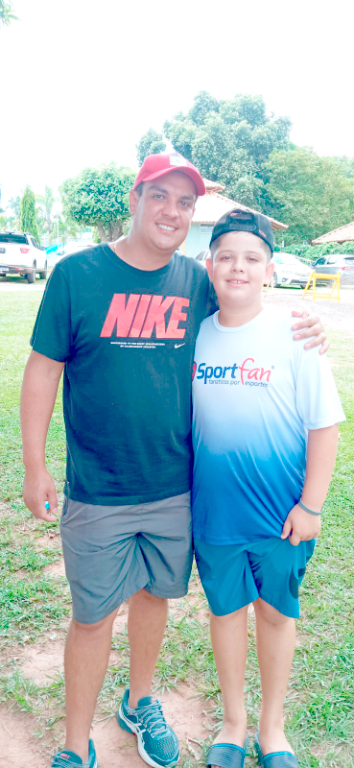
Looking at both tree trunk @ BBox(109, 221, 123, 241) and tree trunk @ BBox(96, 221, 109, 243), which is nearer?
tree trunk @ BBox(96, 221, 109, 243)

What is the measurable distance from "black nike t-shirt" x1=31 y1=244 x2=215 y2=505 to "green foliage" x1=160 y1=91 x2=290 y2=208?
35483mm

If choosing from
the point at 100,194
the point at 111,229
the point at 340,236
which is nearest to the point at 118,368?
the point at 100,194

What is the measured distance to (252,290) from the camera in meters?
1.85

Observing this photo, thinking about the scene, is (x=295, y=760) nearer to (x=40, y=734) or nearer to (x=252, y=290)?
(x=40, y=734)

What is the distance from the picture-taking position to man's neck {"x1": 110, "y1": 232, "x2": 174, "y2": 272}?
5.93ft

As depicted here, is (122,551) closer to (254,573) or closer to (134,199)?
(254,573)

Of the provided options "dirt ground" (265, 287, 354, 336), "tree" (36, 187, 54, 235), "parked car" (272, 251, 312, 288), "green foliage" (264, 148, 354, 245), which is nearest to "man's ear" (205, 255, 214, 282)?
"dirt ground" (265, 287, 354, 336)

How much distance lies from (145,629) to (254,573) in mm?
473

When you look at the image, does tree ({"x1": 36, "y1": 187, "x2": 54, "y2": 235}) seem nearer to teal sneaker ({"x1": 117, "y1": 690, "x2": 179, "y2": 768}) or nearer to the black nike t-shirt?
the black nike t-shirt

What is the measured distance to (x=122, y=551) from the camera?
1833 millimetres

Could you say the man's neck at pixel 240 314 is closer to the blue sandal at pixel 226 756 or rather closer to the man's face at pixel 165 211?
the man's face at pixel 165 211

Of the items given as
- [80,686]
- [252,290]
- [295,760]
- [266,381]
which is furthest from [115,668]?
[252,290]

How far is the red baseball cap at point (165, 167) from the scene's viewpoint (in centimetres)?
183

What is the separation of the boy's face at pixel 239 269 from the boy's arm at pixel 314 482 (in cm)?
49
